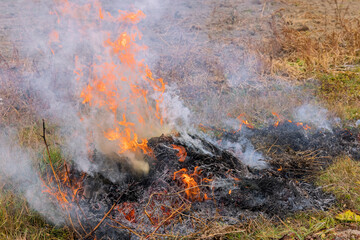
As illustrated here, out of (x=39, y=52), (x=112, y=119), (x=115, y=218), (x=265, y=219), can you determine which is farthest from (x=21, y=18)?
(x=265, y=219)

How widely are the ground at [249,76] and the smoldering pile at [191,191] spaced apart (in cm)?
18

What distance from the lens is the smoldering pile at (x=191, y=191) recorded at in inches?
119

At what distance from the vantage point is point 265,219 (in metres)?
3.10

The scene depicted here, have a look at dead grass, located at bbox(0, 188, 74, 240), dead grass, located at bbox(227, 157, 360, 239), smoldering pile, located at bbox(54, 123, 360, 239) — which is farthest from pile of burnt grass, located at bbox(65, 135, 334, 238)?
dead grass, located at bbox(0, 188, 74, 240)

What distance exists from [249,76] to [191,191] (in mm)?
3623

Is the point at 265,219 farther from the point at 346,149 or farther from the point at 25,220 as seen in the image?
the point at 25,220

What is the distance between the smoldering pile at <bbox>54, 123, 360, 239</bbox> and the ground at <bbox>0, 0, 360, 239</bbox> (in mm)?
184

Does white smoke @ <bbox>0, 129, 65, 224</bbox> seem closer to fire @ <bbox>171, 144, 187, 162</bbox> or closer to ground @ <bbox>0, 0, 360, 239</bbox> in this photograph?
ground @ <bbox>0, 0, 360, 239</bbox>

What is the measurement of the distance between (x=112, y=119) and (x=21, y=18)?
614cm

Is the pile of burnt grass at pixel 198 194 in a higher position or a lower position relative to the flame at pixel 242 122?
higher

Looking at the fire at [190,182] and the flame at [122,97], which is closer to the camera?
the fire at [190,182]

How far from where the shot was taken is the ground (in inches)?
118

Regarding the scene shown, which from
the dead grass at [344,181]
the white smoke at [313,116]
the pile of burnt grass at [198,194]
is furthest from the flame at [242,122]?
the dead grass at [344,181]

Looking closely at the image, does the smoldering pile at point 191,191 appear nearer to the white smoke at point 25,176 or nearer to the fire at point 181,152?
the fire at point 181,152
